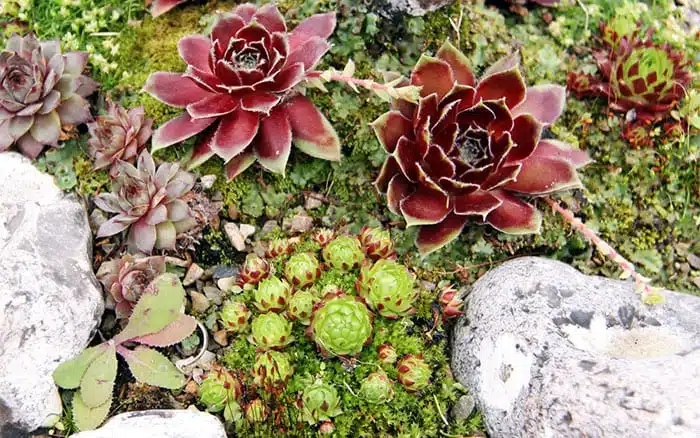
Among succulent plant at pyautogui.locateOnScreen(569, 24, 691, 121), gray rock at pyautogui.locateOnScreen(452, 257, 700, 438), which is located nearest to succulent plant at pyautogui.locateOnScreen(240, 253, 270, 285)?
gray rock at pyautogui.locateOnScreen(452, 257, 700, 438)

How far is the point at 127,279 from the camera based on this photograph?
3275mm

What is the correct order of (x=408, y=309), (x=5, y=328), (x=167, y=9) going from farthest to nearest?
(x=167, y=9) → (x=408, y=309) → (x=5, y=328)

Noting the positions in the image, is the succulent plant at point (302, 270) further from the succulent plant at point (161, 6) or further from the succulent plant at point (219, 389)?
the succulent plant at point (161, 6)

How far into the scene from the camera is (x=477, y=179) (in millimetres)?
3410

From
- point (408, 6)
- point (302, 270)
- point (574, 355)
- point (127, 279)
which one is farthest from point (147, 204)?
point (574, 355)

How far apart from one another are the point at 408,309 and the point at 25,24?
293 centimetres

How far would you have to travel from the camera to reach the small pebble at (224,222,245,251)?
366 cm

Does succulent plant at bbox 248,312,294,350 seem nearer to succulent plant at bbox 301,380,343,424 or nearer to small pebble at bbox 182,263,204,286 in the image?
succulent plant at bbox 301,380,343,424

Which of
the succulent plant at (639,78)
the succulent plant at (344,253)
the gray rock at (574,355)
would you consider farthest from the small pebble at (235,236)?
the succulent plant at (639,78)

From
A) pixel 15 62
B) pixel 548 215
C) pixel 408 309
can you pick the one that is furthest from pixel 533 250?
pixel 15 62

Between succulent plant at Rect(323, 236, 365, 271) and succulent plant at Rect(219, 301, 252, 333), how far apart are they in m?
0.51

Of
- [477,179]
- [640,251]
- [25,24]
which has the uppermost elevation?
[25,24]

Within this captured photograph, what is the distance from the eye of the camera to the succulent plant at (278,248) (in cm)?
353

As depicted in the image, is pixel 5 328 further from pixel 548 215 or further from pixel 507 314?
pixel 548 215
